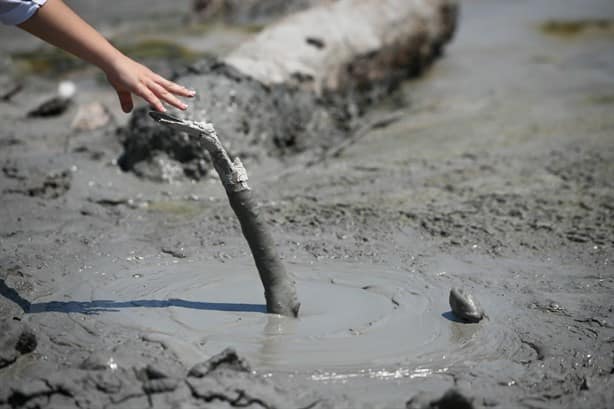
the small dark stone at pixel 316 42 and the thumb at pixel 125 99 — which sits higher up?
the thumb at pixel 125 99

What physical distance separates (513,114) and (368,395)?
390 cm

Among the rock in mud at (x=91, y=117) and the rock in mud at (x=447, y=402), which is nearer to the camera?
the rock in mud at (x=447, y=402)

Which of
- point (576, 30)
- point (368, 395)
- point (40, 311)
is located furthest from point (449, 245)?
point (576, 30)

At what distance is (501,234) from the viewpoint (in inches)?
152

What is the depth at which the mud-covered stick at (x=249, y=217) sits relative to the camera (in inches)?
108

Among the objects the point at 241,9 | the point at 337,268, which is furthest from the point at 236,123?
the point at 241,9

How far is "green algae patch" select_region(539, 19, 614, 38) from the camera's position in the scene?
8414 mm

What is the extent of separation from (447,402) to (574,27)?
7157mm

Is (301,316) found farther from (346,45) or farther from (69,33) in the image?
(346,45)

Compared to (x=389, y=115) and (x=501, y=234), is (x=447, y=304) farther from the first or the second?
(x=389, y=115)

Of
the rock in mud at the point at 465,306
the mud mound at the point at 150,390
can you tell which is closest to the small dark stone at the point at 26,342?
the mud mound at the point at 150,390

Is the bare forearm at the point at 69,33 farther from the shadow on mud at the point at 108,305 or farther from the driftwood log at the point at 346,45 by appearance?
the driftwood log at the point at 346,45

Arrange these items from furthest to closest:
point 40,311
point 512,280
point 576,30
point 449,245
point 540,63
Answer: point 576,30, point 540,63, point 449,245, point 512,280, point 40,311

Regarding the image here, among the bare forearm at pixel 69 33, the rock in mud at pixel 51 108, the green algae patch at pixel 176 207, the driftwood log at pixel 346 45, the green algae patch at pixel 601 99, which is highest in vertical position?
the bare forearm at pixel 69 33
